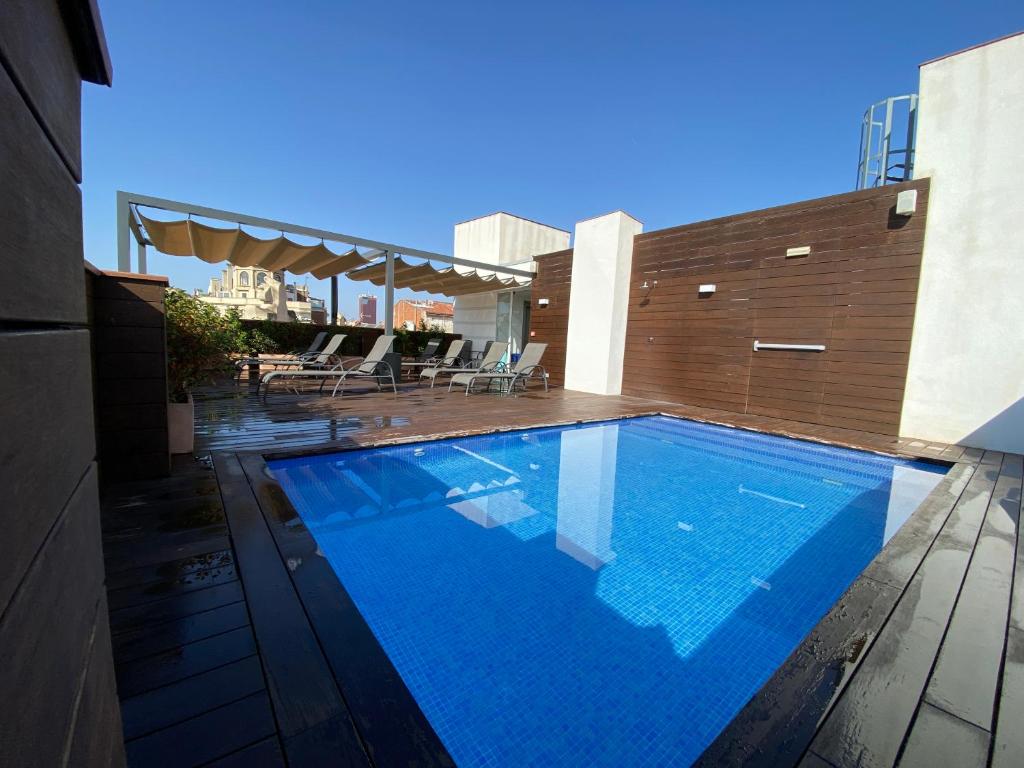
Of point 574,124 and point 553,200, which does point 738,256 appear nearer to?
point 574,124

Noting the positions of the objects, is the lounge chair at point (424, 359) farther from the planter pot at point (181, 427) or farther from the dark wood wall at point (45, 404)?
the dark wood wall at point (45, 404)

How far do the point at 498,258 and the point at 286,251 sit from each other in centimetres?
611

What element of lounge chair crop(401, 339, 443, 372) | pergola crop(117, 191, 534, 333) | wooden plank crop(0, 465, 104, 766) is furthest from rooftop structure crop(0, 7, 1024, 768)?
lounge chair crop(401, 339, 443, 372)

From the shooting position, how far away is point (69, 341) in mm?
503

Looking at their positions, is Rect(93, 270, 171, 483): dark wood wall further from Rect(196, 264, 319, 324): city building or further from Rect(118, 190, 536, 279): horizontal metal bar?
Rect(196, 264, 319, 324): city building

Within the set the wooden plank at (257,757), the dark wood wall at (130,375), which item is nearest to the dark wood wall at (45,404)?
the wooden plank at (257,757)

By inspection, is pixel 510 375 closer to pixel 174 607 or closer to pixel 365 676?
pixel 174 607

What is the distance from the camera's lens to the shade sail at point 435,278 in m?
10.2

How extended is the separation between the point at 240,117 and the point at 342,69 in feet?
7.95

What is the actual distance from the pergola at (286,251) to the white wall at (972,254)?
270 inches

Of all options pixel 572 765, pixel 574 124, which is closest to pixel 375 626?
pixel 572 765

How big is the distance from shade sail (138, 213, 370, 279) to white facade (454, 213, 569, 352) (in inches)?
162

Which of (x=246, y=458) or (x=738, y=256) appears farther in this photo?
(x=738, y=256)

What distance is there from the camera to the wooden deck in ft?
3.72
